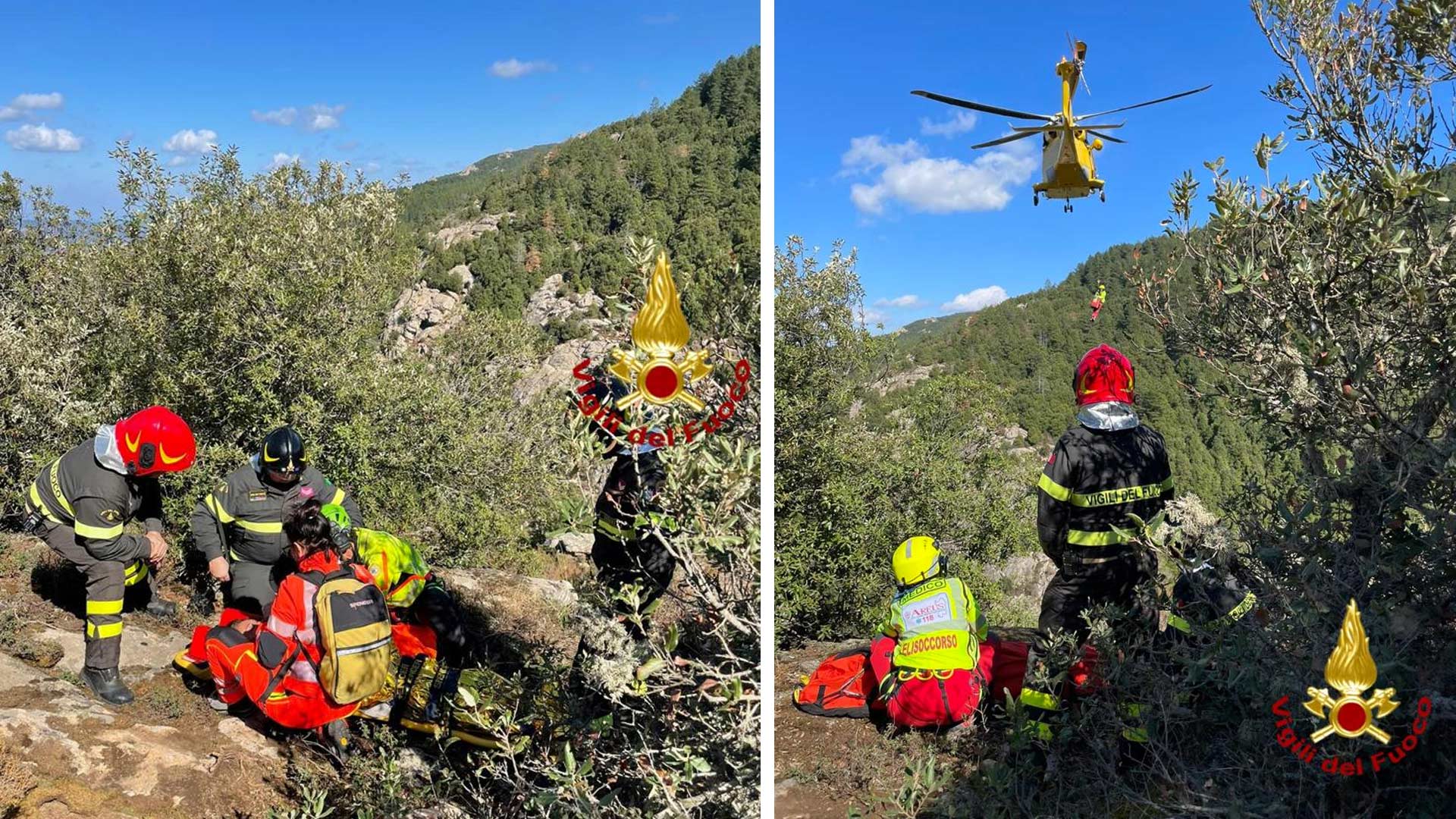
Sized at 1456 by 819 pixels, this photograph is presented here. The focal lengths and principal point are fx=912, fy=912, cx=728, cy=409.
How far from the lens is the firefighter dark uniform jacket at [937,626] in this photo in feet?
18.7

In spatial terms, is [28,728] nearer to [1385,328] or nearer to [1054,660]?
[1054,660]

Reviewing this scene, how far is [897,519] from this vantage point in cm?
1356

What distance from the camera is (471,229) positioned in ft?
253

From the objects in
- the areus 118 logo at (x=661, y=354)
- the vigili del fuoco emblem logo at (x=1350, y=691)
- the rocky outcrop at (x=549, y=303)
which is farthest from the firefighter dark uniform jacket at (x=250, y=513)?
the rocky outcrop at (x=549, y=303)

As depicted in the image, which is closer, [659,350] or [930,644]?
[659,350]

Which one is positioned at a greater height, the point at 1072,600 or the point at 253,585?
the point at 1072,600

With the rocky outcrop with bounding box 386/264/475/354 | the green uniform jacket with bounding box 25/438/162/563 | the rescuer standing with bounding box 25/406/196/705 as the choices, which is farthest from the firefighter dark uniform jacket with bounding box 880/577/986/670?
the rocky outcrop with bounding box 386/264/475/354

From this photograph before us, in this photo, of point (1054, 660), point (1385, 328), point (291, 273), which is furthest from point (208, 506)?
point (1385, 328)

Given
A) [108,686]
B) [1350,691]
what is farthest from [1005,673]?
[108,686]

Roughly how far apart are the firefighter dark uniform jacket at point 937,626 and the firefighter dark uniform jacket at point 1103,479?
0.80 m

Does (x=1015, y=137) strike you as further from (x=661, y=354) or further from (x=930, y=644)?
(x=661, y=354)

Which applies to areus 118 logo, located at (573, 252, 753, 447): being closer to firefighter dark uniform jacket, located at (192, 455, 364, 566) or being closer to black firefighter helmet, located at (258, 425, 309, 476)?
black firefighter helmet, located at (258, 425, 309, 476)

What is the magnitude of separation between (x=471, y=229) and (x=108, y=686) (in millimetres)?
75045

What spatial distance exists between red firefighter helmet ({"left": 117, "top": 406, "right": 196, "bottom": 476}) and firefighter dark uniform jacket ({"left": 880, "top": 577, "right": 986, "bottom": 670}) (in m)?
4.90
